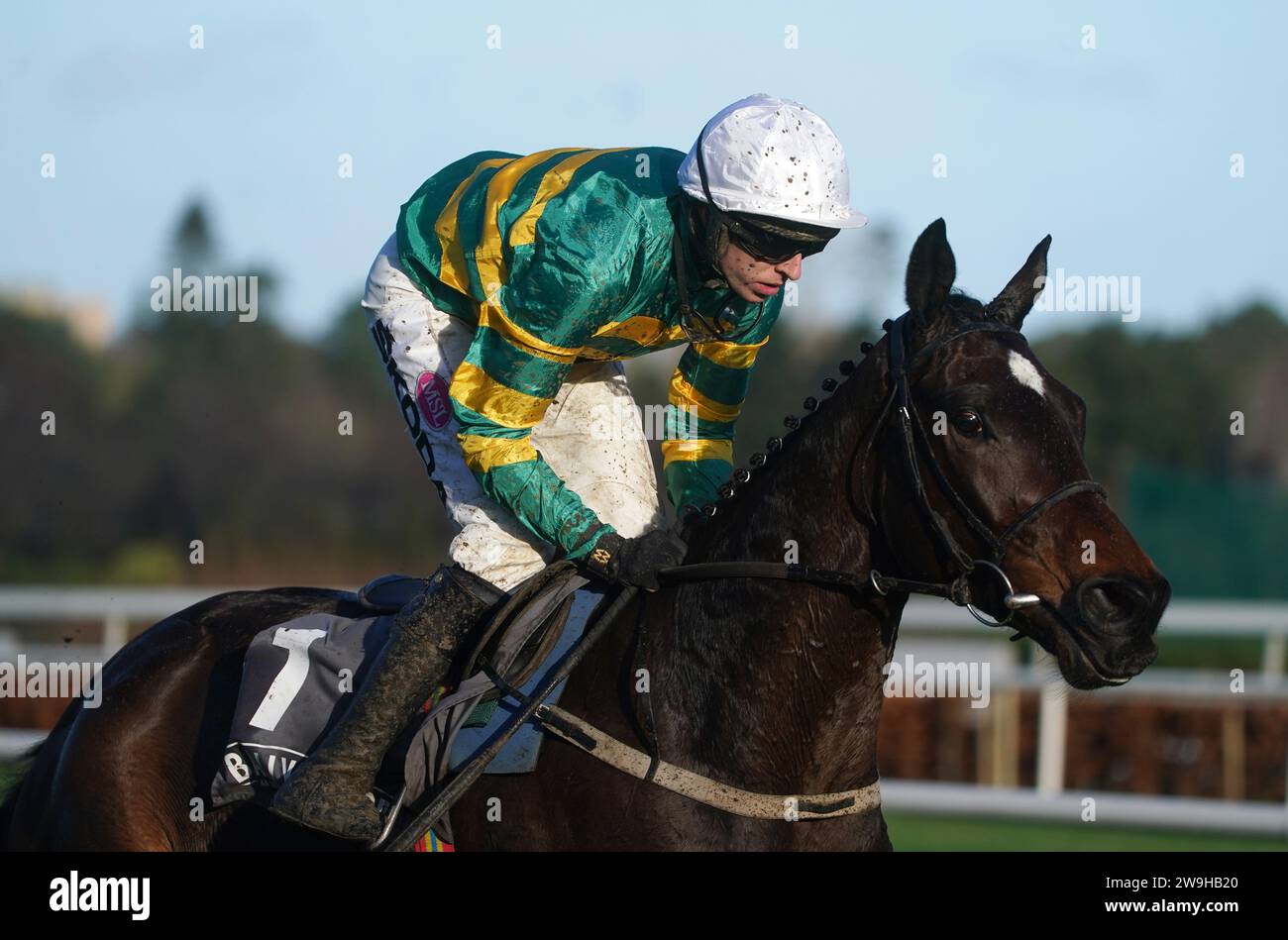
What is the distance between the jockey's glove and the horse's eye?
30.7 inches

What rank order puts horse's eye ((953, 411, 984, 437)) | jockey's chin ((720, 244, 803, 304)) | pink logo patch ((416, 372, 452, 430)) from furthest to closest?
pink logo patch ((416, 372, 452, 430)) < jockey's chin ((720, 244, 803, 304)) < horse's eye ((953, 411, 984, 437))

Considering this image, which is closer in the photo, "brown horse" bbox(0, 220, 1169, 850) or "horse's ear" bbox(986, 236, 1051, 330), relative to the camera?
"brown horse" bbox(0, 220, 1169, 850)

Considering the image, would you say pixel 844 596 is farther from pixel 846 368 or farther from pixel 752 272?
pixel 752 272

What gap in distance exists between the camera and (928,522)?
3117 mm

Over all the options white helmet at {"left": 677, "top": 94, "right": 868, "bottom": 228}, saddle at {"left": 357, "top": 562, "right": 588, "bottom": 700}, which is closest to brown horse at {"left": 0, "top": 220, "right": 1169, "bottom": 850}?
saddle at {"left": 357, "top": 562, "right": 588, "bottom": 700}

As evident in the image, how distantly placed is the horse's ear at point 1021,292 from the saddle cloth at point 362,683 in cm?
113

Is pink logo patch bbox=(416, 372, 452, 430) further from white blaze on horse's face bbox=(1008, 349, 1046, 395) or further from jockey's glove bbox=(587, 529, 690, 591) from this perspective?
white blaze on horse's face bbox=(1008, 349, 1046, 395)

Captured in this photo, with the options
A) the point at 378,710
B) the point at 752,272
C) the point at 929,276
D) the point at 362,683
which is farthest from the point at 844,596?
the point at 362,683

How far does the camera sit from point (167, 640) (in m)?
4.19

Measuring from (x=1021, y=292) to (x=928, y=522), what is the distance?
591 mm

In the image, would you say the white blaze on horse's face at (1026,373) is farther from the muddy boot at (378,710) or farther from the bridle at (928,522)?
the muddy boot at (378,710)

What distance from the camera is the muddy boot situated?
3490 mm

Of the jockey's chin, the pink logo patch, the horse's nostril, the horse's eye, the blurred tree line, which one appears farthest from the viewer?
the blurred tree line

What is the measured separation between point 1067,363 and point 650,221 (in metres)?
34.9
